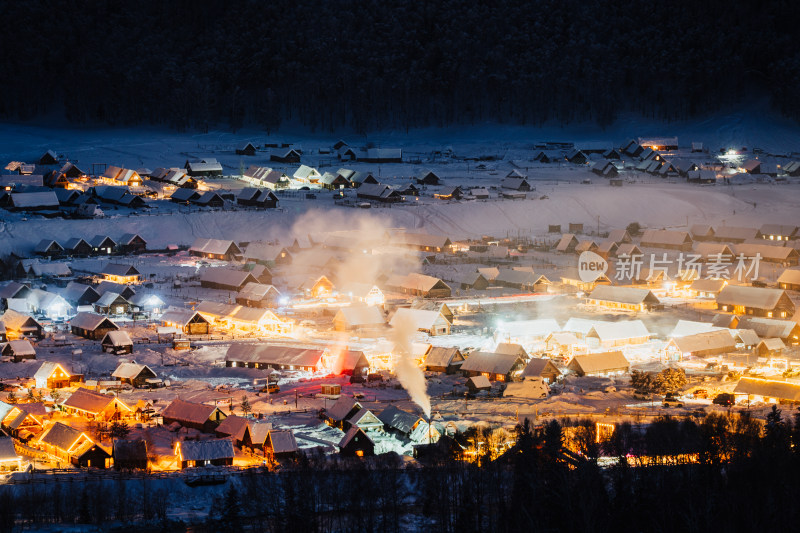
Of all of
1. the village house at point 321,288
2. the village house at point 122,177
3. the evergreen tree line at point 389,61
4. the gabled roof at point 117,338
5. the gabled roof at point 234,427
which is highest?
the evergreen tree line at point 389,61

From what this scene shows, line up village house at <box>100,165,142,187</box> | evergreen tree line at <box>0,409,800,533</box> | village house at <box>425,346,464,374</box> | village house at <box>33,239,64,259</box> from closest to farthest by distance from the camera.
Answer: evergreen tree line at <box>0,409,800,533</box> < village house at <box>425,346,464,374</box> < village house at <box>33,239,64,259</box> < village house at <box>100,165,142,187</box>

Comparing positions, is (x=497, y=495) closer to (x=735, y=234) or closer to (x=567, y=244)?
(x=567, y=244)

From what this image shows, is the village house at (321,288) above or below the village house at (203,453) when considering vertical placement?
below

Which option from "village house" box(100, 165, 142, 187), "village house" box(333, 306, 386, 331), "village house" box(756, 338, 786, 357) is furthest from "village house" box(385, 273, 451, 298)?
"village house" box(100, 165, 142, 187)

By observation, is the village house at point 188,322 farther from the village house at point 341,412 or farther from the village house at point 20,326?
the village house at point 341,412

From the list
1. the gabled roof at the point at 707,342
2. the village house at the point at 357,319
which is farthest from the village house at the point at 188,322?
the gabled roof at the point at 707,342

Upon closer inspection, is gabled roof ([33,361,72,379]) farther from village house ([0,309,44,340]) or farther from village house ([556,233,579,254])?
village house ([556,233,579,254])
